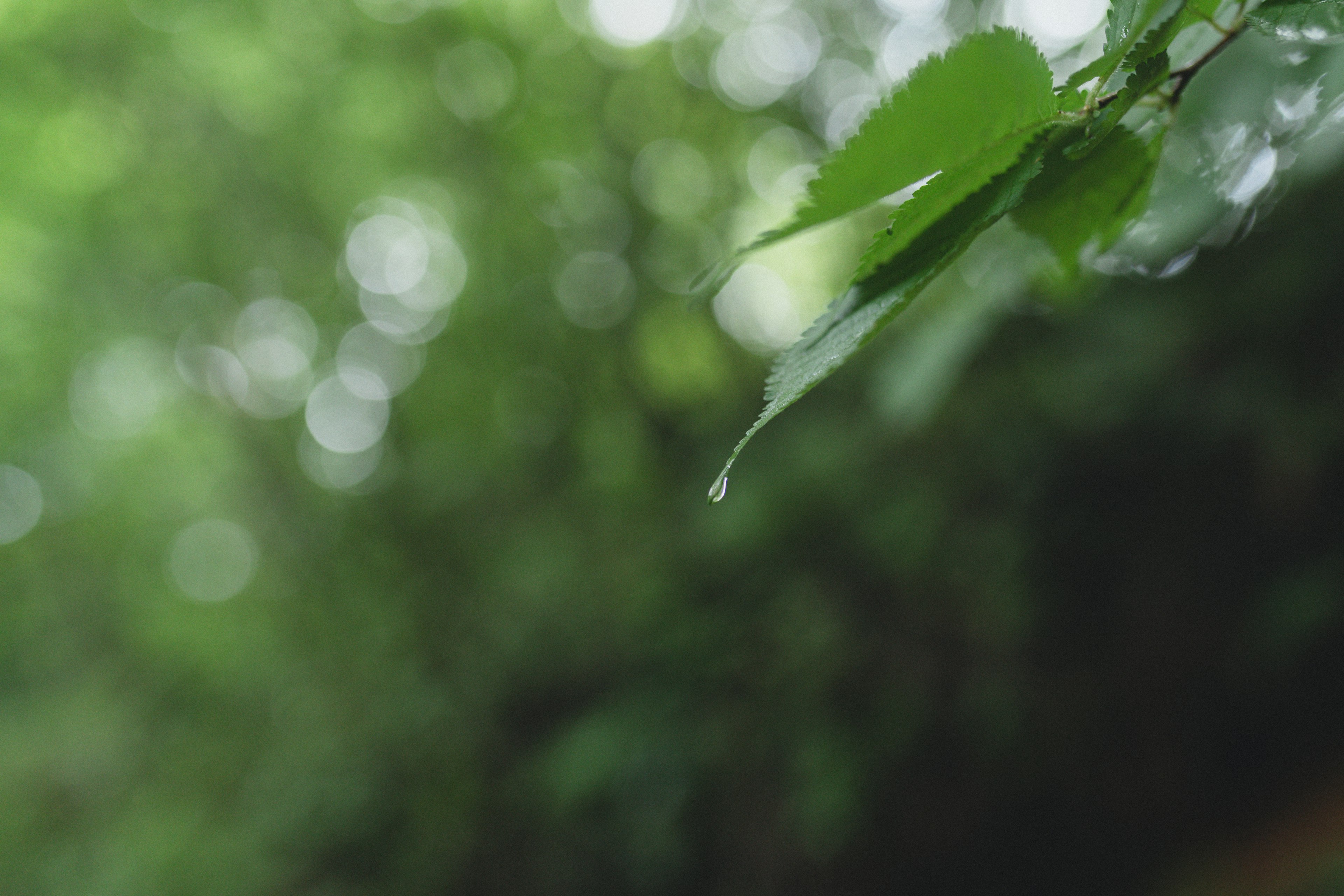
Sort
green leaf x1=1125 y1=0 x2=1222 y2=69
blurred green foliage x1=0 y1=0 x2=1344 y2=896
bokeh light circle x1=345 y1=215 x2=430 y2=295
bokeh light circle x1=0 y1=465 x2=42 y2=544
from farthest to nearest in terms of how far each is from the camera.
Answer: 1. bokeh light circle x1=0 y1=465 x2=42 y2=544
2. bokeh light circle x1=345 y1=215 x2=430 y2=295
3. blurred green foliage x1=0 y1=0 x2=1344 y2=896
4. green leaf x1=1125 y1=0 x2=1222 y2=69

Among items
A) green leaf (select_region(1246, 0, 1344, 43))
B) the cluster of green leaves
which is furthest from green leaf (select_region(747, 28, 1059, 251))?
green leaf (select_region(1246, 0, 1344, 43))

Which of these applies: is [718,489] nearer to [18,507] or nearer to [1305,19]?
[1305,19]

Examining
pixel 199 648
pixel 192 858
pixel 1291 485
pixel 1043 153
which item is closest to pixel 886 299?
pixel 1043 153

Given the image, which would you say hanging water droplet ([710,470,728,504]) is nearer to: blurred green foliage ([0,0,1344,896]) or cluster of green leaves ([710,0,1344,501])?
cluster of green leaves ([710,0,1344,501])

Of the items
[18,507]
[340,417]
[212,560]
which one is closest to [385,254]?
[340,417]

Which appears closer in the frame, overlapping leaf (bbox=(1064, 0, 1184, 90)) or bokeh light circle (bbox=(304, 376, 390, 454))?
overlapping leaf (bbox=(1064, 0, 1184, 90))

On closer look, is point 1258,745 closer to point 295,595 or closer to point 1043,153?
point 1043,153

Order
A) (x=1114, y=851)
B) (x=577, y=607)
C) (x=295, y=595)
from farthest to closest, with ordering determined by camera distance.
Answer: (x=295, y=595), (x=577, y=607), (x=1114, y=851)
